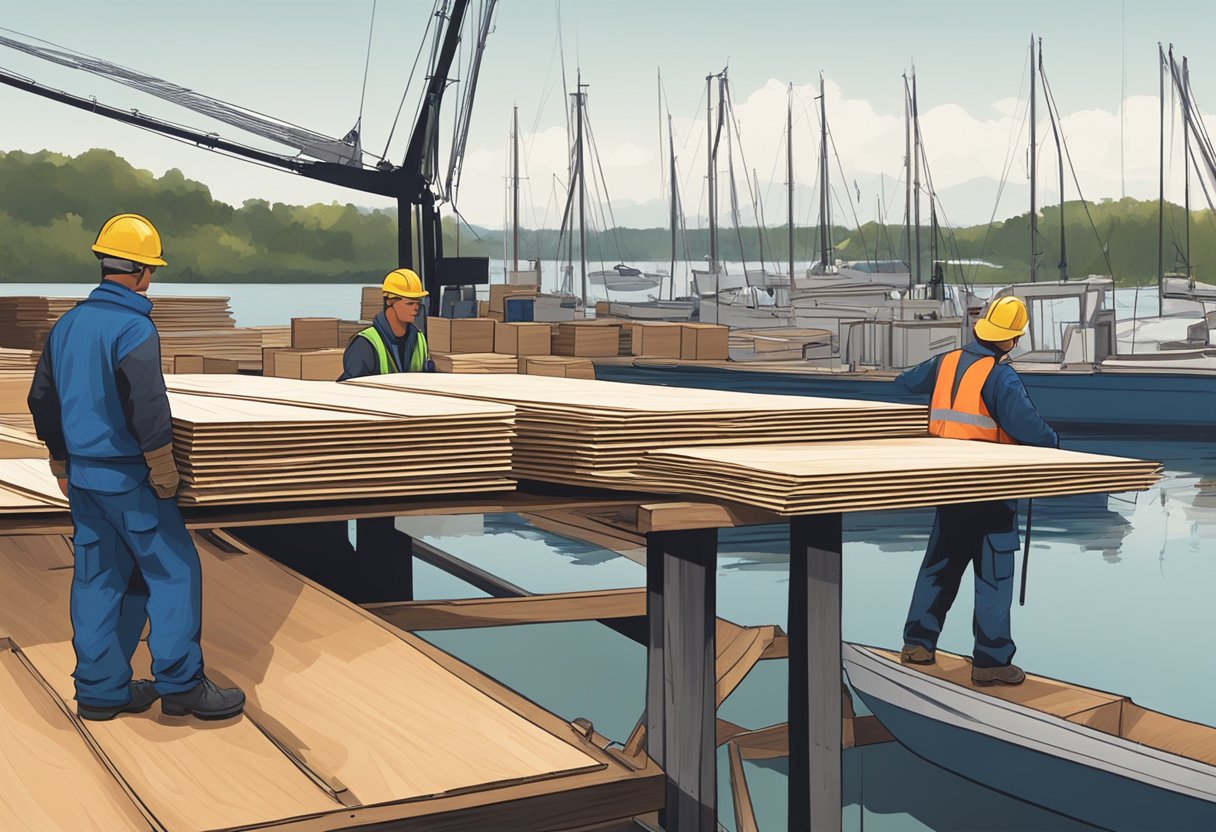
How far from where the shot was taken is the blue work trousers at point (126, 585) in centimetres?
392

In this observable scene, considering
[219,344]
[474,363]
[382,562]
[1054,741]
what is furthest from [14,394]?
[1054,741]

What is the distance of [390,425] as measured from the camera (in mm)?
4242

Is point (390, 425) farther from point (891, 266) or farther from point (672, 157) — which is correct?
point (672, 157)

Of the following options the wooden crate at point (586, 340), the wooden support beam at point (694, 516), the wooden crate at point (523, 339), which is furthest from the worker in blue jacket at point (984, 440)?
the wooden crate at point (586, 340)

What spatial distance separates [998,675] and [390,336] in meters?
4.19

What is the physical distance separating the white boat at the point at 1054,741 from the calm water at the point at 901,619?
0.63 m

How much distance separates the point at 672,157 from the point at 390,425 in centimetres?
3979

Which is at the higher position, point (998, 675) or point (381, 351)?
point (381, 351)

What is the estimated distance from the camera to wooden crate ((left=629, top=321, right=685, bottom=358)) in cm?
2764

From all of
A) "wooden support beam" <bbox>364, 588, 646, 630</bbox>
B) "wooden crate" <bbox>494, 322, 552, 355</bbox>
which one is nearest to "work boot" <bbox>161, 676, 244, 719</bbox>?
"wooden support beam" <bbox>364, 588, 646, 630</bbox>

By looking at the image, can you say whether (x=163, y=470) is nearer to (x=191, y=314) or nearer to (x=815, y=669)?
(x=815, y=669)

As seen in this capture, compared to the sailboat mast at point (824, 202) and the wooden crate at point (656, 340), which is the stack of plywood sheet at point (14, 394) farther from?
the sailboat mast at point (824, 202)

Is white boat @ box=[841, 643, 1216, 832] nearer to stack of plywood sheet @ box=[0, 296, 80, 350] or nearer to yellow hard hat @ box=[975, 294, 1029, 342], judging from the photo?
yellow hard hat @ box=[975, 294, 1029, 342]

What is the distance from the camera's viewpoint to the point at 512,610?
665cm
